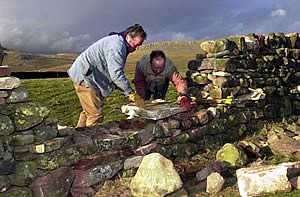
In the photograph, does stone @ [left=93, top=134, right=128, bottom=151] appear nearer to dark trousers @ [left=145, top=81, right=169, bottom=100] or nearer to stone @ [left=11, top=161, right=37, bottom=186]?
stone @ [left=11, top=161, right=37, bottom=186]

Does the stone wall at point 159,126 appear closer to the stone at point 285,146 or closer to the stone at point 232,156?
the stone at point 232,156

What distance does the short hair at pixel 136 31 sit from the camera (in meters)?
7.40

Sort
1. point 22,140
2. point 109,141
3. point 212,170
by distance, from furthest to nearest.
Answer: point 212,170
point 109,141
point 22,140

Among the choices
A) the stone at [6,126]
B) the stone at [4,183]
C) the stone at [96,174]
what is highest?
the stone at [6,126]

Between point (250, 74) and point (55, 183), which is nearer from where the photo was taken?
point (55, 183)

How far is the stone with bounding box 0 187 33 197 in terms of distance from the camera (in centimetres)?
585

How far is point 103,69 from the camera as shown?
24.6ft

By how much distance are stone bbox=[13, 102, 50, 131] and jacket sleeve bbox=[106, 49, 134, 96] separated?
1265 millimetres

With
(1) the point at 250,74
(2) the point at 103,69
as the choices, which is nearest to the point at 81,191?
(2) the point at 103,69

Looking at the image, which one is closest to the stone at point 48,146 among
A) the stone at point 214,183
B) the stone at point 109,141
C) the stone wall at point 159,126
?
the stone wall at point 159,126

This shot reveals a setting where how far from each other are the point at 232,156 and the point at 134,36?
2498mm

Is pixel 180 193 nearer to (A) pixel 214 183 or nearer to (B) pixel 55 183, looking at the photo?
(A) pixel 214 183

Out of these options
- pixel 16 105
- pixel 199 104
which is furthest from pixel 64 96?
pixel 16 105

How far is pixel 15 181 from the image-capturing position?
594 cm
